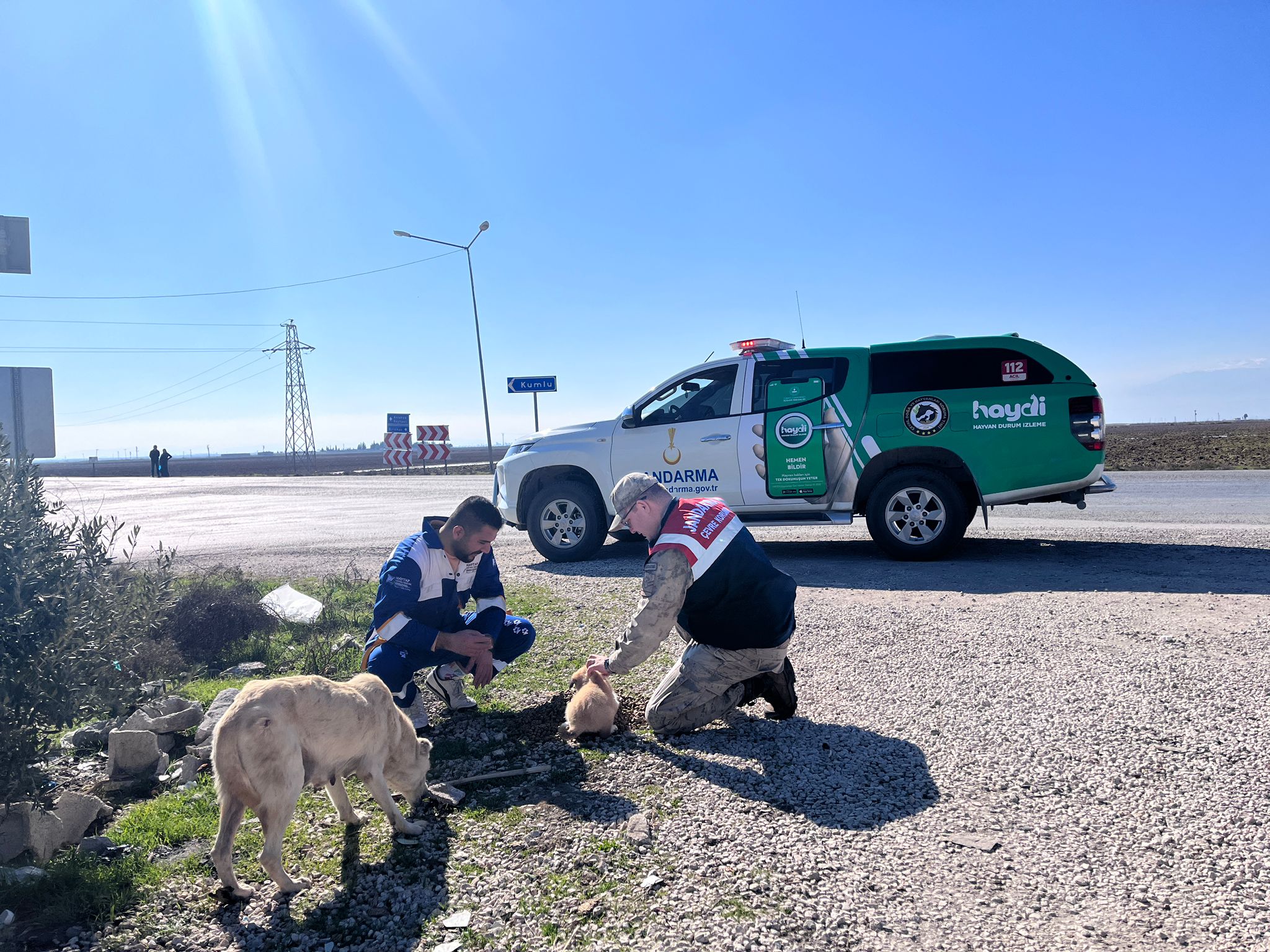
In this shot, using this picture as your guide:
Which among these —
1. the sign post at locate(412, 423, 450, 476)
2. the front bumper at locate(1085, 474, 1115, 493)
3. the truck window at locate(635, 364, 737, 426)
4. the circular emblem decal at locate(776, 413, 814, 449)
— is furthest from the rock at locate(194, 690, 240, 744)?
the sign post at locate(412, 423, 450, 476)

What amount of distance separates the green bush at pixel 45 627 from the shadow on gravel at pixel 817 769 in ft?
8.34

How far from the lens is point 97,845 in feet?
10.7

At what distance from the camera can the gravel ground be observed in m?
2.52

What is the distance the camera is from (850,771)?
3621 mm

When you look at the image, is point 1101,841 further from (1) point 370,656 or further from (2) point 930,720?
(1) point 370,656

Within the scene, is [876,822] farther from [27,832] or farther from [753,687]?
[27,832]

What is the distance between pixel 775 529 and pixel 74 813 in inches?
379

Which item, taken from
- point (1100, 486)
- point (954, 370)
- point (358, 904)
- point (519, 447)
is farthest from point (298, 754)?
point (1100, 486)

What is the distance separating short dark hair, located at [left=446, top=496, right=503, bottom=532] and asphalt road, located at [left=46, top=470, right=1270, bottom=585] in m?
2.28

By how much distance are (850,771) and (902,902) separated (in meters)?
1.05

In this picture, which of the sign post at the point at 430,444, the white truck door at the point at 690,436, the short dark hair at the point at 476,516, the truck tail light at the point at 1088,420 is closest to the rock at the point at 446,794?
the short dark hair at the point at 476,516

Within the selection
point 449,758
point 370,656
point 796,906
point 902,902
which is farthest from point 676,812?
point 370,656

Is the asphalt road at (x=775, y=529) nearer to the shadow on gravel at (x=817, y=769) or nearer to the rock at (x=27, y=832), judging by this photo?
the rock at (x=27, y=832)

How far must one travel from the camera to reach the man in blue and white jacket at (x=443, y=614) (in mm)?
4375
